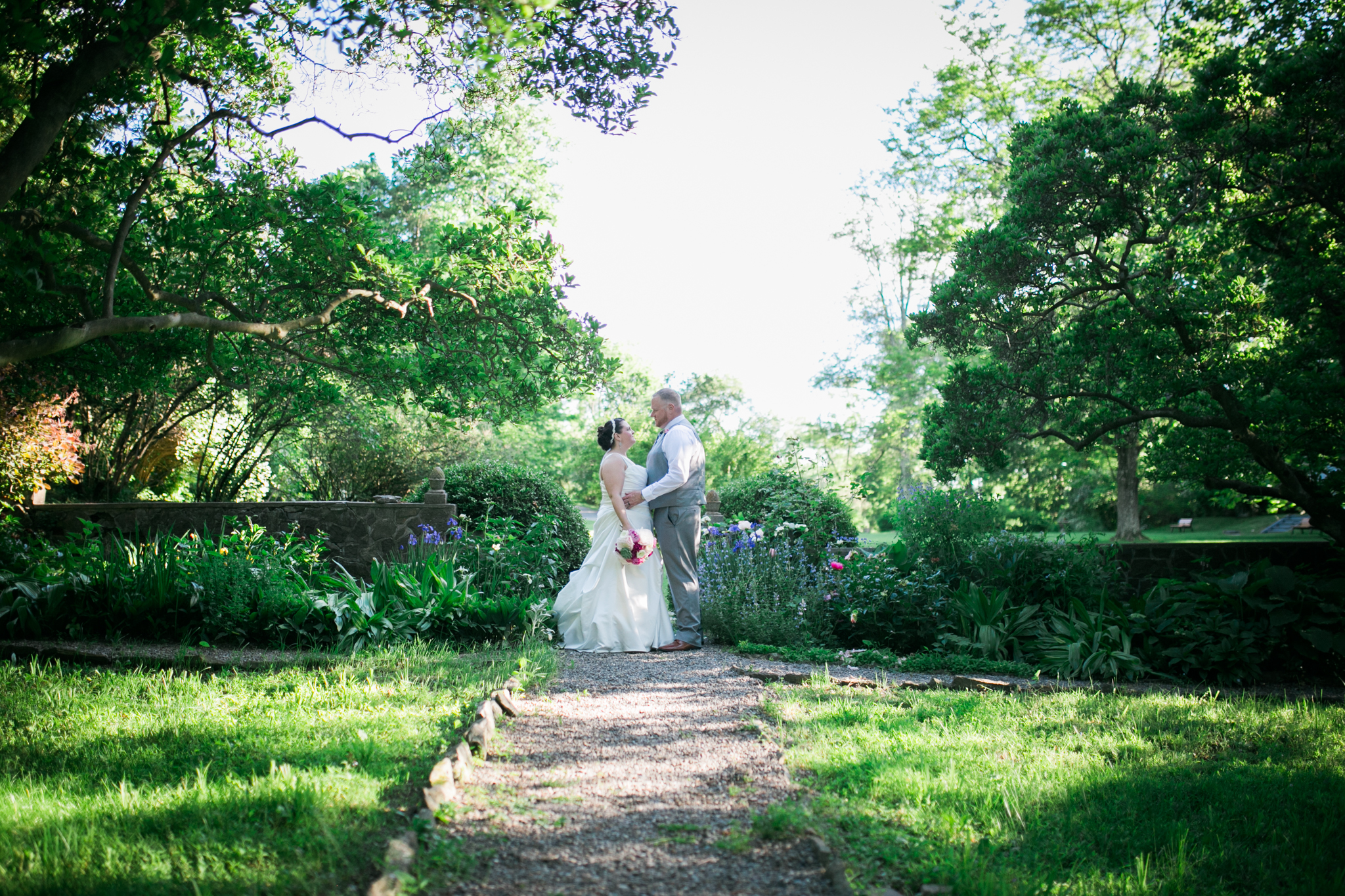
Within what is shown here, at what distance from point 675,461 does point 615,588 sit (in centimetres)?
117

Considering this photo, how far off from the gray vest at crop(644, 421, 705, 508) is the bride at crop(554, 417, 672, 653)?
11cm

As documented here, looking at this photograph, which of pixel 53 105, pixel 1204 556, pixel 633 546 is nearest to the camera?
pixel 53 105

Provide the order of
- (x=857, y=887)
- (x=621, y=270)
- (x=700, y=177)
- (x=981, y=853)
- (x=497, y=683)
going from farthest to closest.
A: (x=621, y=270) < (x=700, y=177) < (x=497, y=683) < (x=981, y=853) < (x=857, y=887)

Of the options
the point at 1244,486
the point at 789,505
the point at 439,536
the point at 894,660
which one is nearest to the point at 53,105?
the point at 439,536

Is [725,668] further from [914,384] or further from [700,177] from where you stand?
[700,177]

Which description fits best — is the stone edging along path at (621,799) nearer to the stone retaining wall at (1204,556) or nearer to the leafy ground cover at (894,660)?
the leafy ground cover at (894,660)

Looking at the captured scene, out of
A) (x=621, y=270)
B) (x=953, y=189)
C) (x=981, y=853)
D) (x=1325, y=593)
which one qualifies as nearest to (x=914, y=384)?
(x=953, y=189)

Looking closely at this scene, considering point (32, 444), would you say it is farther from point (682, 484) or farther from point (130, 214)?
point (682, 484)

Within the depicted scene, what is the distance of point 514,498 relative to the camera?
35.2 feet

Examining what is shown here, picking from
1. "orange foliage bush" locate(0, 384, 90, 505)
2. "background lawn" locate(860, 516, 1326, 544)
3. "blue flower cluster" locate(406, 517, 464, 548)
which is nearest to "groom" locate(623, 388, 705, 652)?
"blue flower cluster" locate(406, 517, 464, 548)

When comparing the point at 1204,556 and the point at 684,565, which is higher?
the point at 684,565

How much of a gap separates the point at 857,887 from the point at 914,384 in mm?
28489

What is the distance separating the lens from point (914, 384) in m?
29.4

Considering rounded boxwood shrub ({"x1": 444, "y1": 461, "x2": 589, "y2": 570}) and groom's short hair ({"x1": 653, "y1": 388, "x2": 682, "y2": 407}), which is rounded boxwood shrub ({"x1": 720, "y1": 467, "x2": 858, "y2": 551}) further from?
rounded boxwood shrub ({"x1": 444, "y1": 461, "x2": 589, "y2": 570})
